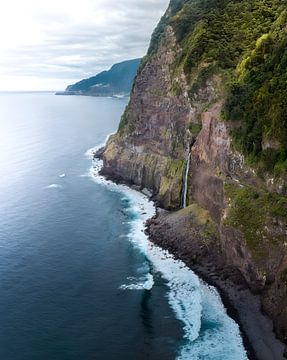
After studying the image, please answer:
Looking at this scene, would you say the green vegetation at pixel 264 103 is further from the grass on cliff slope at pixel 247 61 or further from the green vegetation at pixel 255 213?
the green vegetation at pixel 255 213

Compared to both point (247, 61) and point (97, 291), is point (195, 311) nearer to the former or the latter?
point (97, 291)

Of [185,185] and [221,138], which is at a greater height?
[221,138]

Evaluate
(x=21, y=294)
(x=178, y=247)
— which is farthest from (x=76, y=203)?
(x=21, y=294)

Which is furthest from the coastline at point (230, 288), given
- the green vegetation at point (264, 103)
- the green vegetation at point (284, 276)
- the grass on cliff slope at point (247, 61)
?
the grass on cliff slope at point (247, 61)

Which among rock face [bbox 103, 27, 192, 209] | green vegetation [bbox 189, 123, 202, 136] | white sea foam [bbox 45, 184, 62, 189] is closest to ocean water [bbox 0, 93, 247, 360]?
rock face [bbox 103, 27, 192, 209]

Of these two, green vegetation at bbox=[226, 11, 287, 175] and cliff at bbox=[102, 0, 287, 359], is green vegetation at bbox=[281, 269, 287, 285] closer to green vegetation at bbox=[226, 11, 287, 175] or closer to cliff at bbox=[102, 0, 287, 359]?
cliff at bbox=[102, 0, 287, 359]

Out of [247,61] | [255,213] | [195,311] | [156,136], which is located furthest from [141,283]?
[156,136]

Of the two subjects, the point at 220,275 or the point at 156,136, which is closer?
the point at 220,275
